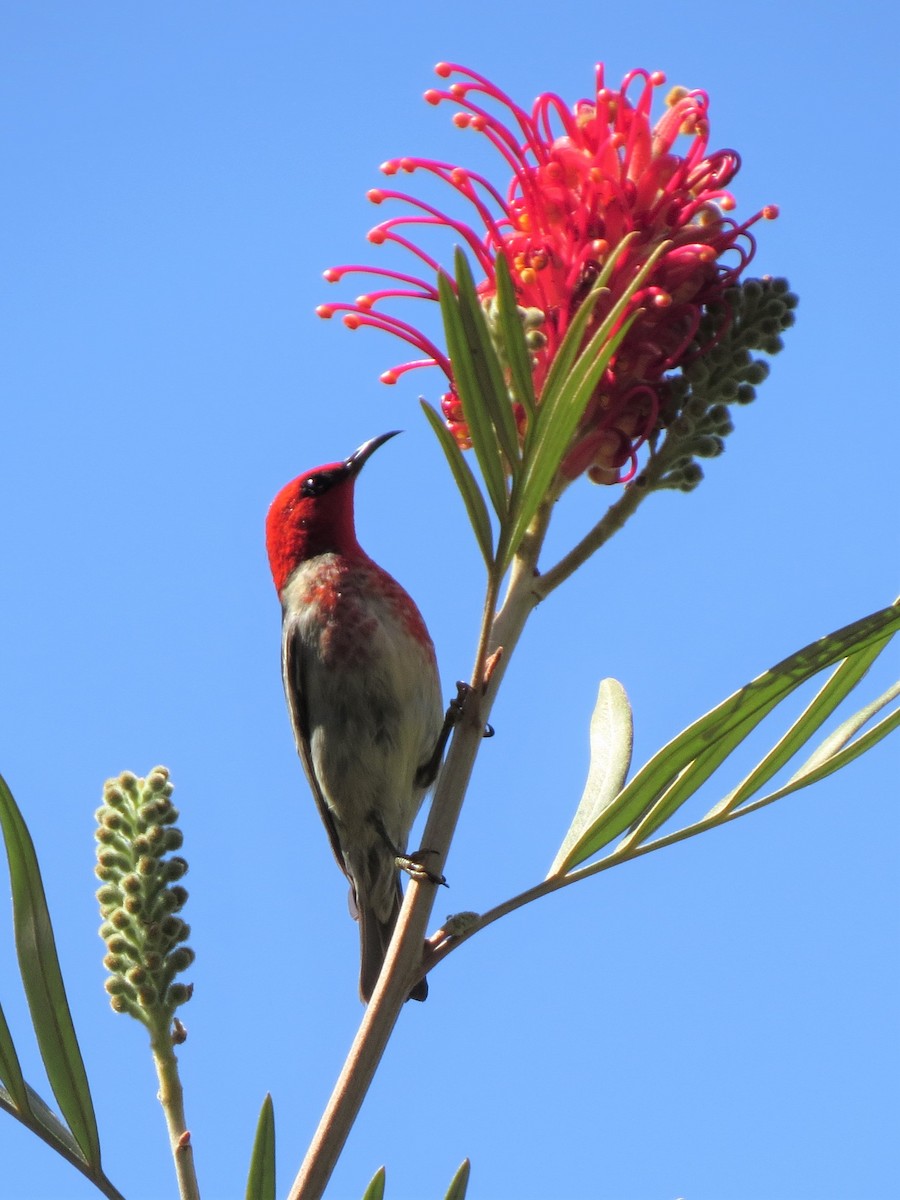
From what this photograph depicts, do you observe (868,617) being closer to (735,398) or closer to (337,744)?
(735,398)

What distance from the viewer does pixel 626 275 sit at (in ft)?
7.09

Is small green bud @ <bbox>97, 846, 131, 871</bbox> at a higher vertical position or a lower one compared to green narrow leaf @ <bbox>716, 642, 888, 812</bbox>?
lower

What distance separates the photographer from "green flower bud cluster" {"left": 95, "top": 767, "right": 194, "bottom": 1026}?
152cm

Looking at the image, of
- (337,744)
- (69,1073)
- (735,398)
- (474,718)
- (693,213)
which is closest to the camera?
(69,1073)

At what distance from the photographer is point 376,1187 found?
1.50 m

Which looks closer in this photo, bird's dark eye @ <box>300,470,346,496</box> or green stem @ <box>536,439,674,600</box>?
green stem @ <box>536,439,674,600</box>

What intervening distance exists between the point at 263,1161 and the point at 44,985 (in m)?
0.36

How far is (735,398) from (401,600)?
208 centimetres

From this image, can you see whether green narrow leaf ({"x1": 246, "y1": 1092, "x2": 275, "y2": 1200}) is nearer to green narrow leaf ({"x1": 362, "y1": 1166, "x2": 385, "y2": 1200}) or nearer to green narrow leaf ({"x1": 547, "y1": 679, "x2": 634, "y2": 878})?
→ green narrow leaf ({"x1": 362, "y1": 1166, "x2": 385, "y2": 1200})

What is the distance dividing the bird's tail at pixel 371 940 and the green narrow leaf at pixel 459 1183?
200cm

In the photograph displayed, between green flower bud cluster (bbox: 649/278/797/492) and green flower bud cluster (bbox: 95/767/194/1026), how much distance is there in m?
1.01

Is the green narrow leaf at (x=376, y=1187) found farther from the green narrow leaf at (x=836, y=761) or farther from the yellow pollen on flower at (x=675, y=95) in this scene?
the yellow pollen on flower at (x=675, y=95)

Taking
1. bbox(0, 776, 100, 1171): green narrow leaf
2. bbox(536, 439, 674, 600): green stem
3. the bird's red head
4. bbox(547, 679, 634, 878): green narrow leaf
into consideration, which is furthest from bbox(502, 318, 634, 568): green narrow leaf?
the bird's red head

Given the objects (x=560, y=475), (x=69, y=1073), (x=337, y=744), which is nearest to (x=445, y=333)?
(x=560, y=475)
